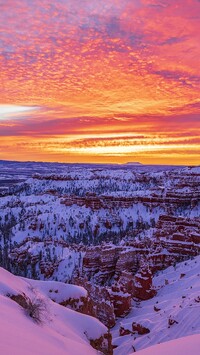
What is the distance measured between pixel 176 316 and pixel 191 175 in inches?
5806

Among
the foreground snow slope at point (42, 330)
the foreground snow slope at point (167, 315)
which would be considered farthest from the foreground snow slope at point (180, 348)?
the foreground snow slope at point (167, 315)

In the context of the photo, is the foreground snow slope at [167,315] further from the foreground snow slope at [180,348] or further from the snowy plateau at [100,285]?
the foreground snow slope at [180,348]

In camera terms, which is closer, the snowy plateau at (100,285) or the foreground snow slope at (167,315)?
the snowy plateau at (100,285)

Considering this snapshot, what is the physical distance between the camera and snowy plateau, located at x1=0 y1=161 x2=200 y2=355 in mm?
9044

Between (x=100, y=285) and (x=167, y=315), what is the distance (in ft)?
64.7

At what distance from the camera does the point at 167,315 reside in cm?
2161

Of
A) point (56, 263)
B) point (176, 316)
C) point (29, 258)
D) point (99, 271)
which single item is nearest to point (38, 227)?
point (29, 258)

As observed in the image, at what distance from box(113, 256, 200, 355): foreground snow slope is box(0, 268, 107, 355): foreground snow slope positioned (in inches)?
294

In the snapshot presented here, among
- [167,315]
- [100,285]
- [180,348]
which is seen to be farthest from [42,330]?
[100,285]

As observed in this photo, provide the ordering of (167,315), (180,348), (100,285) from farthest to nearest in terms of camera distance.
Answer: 1. (100,285)
2. (167,315)
3. (180,348)

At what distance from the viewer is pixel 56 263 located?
47.8 metres

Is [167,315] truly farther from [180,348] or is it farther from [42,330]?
[180,348]

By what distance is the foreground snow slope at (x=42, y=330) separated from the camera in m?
6.79

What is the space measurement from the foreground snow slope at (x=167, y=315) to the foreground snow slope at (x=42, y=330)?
7.48 m
